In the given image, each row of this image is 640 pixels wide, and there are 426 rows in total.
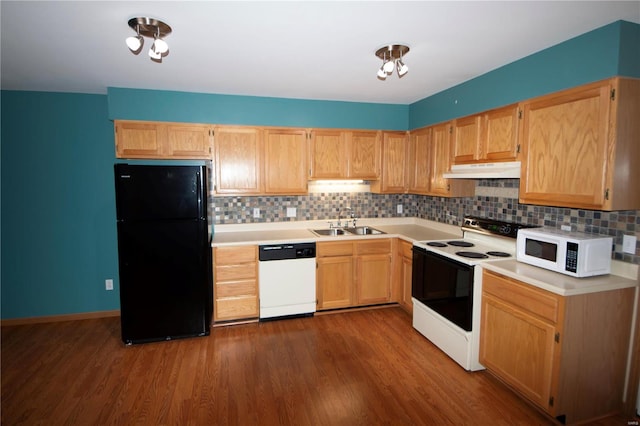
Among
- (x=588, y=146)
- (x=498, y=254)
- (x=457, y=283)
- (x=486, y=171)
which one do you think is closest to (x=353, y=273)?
(x=457, y=283)

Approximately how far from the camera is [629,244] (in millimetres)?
2127

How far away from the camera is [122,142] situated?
3.33m

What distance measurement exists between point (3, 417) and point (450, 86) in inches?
174

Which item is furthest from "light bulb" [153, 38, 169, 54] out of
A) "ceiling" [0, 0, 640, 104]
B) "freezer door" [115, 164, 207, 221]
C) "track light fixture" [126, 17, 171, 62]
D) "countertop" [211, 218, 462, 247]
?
"countertop" [211, 218, 462, 247]

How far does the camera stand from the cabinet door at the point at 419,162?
3.75 m

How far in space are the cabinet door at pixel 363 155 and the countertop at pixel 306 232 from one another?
27.0 inches

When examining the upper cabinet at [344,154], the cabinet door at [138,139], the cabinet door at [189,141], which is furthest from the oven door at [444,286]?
the cabinet door at [138,139]

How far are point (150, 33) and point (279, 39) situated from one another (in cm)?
79

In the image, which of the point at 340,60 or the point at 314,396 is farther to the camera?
the point at 340,60

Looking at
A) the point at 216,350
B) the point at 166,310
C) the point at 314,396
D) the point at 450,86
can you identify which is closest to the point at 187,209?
the point at 166,310

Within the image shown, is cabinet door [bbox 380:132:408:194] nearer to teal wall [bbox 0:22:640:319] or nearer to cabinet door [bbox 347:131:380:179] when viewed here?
cabinet door [bbox 347:131:380:179]

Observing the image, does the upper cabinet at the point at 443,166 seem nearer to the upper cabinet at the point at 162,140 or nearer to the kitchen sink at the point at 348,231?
the kitchen sink at the point at 348,231

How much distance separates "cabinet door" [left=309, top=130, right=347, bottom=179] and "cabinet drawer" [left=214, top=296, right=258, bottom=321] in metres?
1.55

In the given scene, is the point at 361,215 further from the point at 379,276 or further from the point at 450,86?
the point at 450,86
